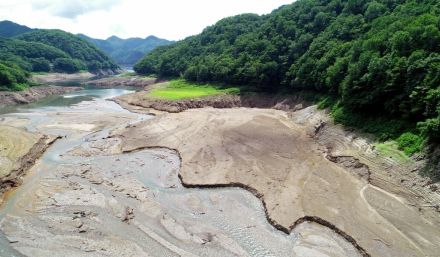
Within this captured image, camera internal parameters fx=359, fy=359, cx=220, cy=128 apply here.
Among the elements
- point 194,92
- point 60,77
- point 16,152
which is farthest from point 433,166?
point 60,77

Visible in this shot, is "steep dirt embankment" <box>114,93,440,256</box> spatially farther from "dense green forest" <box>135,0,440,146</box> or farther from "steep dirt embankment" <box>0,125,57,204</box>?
"steep dirt embankment" <box>0,125,57,204</box>

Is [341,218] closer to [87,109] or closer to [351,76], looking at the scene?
[351,76]

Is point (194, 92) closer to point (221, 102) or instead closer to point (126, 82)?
point (221, 102)

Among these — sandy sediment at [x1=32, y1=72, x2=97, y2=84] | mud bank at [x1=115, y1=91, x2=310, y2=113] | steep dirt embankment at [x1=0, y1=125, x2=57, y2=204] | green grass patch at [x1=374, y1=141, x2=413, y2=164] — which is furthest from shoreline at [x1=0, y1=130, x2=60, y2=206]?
sandy sediment at [x1=32, y1=72, x2=97, y2=84]

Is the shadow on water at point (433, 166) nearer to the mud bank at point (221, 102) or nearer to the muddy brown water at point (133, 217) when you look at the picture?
the muddy brown water at point (133, 217)

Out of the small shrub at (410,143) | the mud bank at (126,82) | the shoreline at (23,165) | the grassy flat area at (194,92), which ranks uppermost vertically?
the small shrub at (410,143)

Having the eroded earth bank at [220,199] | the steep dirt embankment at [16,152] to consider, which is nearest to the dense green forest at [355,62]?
the eroded earth bank at [220,199]

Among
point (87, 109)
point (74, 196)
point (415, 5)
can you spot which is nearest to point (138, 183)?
point (74, 196)
